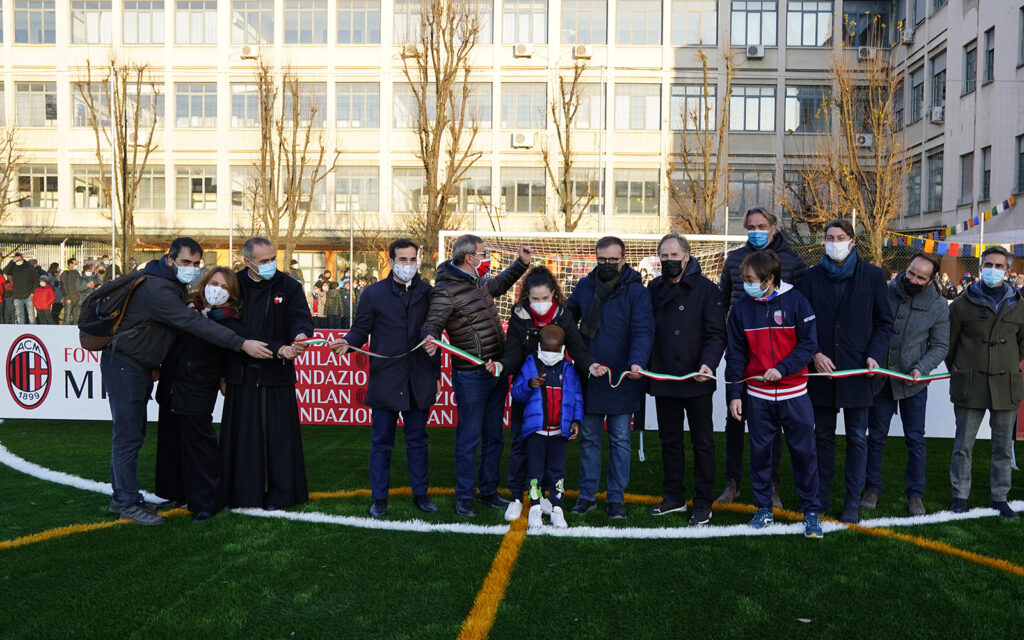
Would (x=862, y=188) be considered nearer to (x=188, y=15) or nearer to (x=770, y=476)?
(x=770, y=476)

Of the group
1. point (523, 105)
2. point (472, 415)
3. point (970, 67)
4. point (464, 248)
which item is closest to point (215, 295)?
point (464, 248)

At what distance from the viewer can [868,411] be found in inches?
262

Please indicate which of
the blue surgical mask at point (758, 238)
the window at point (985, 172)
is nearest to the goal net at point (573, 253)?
the blue surgical mask at point (758, 238)

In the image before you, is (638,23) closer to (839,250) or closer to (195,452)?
(839,250)

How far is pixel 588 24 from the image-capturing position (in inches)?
1505

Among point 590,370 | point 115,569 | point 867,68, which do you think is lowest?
point 115,569

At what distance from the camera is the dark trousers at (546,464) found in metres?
6.24

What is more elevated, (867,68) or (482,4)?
(482,4)

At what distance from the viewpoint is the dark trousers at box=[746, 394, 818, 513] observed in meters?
5.90

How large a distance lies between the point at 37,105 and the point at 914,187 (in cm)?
3814

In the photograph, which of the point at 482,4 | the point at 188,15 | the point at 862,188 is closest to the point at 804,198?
the point at 862,188

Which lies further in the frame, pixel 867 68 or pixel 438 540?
pixel 867 68

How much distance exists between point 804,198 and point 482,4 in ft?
52.9

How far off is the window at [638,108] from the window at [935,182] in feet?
36.7
